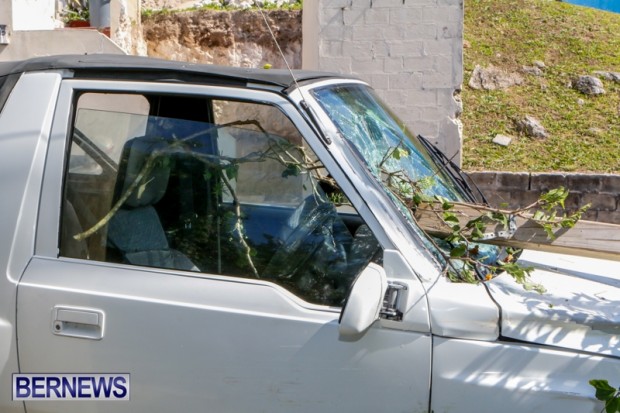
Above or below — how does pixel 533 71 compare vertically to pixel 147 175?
below

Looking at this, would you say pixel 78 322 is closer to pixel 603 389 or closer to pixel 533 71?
pixel 603 389

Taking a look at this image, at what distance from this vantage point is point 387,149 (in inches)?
121

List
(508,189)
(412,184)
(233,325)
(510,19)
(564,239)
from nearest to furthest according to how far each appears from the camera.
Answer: (233,325) < (564,239) < (412,184) < (508,189) < (510,19)

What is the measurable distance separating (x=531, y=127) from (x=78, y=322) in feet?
29.2

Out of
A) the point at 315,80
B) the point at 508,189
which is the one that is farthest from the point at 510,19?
the point at 315,80

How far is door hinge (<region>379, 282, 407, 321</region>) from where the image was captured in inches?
96.4

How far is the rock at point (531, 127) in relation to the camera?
10.5m

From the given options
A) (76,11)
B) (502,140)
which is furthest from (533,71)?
(76,11)

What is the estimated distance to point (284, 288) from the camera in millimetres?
2604

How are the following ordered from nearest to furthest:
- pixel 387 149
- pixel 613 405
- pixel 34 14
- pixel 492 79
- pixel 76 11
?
pixel 613 405, pixel 387 149, pixel 34 14, pixel 492 79, pixel 76 11

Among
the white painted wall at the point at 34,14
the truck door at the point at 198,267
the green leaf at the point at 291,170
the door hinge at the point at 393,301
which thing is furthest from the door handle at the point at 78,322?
the white painted wall at the point at 34,14

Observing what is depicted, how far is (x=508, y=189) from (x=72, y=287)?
7.13 meters

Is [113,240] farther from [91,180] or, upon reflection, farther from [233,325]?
[233,325]

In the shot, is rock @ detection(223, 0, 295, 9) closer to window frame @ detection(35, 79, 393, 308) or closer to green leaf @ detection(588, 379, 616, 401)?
window frame @ detection(35, 79, 393, 308)
